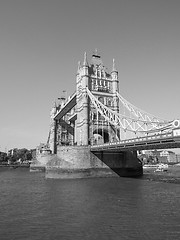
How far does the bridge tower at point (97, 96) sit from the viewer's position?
1705 inches

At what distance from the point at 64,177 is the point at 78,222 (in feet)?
78.1

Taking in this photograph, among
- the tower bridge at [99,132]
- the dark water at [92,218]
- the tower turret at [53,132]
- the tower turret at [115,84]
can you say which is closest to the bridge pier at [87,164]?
the tower bridge at [99,132]

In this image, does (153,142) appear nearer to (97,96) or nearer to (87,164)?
(87,164)

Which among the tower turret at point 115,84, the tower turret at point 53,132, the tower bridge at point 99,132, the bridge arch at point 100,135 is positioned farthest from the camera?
the tower turret at point 53,132

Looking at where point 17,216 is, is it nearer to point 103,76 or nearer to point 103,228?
point 103,228

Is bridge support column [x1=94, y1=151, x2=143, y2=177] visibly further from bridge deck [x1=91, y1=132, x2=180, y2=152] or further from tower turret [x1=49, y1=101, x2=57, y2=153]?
tower turret [x1=49, y1=101, x2=57, y2=153]

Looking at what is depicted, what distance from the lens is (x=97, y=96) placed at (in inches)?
1797

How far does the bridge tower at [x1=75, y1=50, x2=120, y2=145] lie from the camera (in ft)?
142

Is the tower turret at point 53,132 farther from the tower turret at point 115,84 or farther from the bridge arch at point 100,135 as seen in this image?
the tower turret at point 115,84

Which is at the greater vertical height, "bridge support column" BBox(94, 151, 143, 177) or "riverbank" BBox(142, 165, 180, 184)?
"bridge support column" BBox(94, 151, 143, 177)

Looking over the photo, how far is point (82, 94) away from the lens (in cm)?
4453

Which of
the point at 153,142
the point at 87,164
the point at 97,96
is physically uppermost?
the point at 97,96

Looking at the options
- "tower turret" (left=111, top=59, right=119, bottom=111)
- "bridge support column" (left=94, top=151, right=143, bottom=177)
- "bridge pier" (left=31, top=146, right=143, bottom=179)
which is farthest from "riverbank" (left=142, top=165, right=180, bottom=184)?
"tower turret" (left=111, top=59, right=119, bottom=111)

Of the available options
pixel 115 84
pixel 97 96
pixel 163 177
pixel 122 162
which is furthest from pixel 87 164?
pixel 115 84
